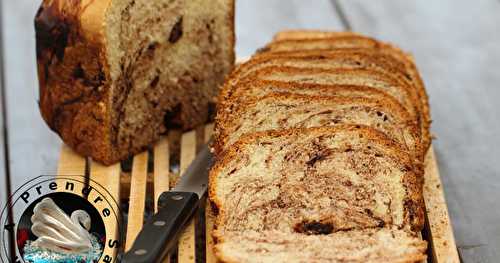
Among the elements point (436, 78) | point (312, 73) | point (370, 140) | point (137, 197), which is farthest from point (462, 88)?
point (137, 197)

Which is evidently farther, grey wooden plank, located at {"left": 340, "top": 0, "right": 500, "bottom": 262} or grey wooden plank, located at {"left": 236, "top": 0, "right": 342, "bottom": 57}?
grey wooden plank, located at {"left": 236, "top": 0, "right": 342, "bottom": 57}

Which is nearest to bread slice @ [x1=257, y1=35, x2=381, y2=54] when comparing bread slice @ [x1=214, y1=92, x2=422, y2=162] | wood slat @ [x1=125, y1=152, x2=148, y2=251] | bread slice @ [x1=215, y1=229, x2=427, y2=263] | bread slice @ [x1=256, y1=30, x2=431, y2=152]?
bread slice @ [x1=256, y1=30, x2=431, y2=152]

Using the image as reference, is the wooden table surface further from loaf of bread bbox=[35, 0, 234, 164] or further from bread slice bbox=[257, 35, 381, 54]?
bread slice bbox=[257, 35, 381, 54]

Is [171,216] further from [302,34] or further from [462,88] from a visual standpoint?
[462,88]

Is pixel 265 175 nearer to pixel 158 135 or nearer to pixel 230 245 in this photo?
pixel 230 245

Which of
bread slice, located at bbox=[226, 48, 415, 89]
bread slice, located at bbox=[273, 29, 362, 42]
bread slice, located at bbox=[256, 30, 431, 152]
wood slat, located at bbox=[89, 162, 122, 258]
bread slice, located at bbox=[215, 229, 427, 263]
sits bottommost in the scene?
bread slice, located at bbox=[215, 229, 427, 263]

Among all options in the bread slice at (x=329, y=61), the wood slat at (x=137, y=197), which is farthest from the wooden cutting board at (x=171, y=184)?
the bread slice at (x=329, y=61)
